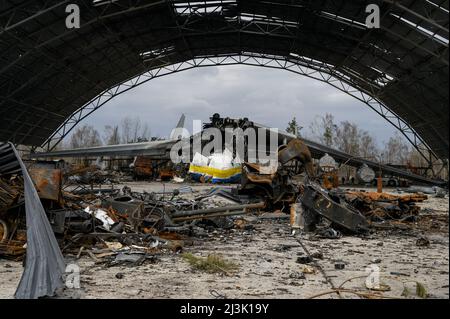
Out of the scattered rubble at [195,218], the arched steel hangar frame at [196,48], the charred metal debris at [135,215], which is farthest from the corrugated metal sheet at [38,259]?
the arched steel hangar frame at [196,48]

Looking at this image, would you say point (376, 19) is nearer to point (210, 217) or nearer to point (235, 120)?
point (235, 120)

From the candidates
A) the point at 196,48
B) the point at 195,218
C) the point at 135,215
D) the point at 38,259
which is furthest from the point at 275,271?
the point at 196,48

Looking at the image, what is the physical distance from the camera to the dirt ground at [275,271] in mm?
4820

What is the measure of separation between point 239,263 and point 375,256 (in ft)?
8.59

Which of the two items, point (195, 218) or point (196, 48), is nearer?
point (195, 218)

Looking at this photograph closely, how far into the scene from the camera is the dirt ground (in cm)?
482

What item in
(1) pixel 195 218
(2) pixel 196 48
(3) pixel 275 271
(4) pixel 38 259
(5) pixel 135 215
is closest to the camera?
(4) pixel 38 259

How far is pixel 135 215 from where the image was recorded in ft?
29.3

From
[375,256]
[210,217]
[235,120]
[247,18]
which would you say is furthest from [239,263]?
[247,18]

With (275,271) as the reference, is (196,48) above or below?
above

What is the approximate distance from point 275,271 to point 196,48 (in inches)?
984

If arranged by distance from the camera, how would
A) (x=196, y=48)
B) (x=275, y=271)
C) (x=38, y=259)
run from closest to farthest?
(x=38, y=259)
(x=275, y=271)
(x=196, y=48)

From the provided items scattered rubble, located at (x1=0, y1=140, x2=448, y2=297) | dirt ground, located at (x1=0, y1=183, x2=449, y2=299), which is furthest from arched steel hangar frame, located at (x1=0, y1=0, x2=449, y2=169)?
dirt ground, located at (x1=0, y1=183, x2=449, y2=299)

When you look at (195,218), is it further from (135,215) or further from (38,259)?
(38,259)
